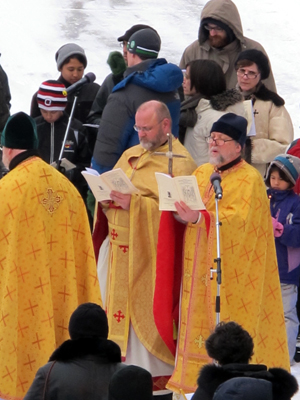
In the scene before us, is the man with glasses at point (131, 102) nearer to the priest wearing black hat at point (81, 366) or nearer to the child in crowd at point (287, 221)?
the child in crowd at point (287, 221)

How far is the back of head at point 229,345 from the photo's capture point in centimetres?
490

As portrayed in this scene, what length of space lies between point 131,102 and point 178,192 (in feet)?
4.77

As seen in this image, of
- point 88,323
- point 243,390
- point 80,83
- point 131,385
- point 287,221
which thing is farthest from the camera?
point 80,83

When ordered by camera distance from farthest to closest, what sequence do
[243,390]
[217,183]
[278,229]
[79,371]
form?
[278,229] → [217,183] → [79,371] → [243,390]

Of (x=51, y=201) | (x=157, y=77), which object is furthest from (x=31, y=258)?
(x=157, y=77)

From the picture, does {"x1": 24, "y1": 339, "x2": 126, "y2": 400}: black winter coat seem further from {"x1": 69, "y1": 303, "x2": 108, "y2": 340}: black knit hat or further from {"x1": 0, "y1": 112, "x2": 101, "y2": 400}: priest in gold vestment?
{"x1": 0, "y1": 112, "x2": 101, "y2": 400}: priest in gold vestment

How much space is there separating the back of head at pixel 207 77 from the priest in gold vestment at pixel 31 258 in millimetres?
2255

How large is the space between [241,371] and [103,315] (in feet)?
3.10

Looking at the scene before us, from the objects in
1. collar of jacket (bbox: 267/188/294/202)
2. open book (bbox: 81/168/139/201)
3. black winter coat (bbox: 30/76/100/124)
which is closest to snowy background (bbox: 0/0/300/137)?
black winter coat (bbox: 30/76/100/124)

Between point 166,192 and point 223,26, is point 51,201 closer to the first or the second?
point 166,192

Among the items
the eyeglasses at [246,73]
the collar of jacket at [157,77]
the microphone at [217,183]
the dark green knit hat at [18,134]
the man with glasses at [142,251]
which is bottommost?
the man with glasses at [142,251]

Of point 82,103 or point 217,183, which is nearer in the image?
point 217,183

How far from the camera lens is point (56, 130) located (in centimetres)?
947

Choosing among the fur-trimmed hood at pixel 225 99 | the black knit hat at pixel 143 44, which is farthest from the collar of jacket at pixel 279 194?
the black knit hat at pixel 143 44
